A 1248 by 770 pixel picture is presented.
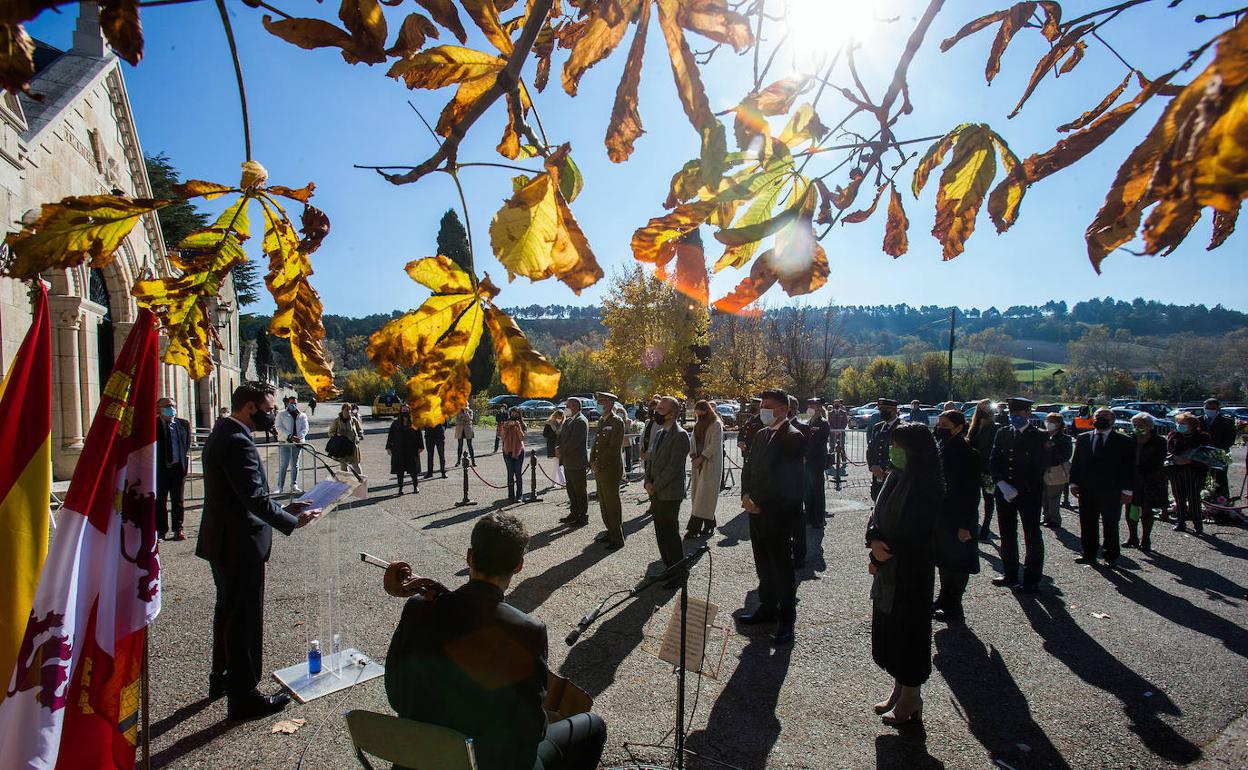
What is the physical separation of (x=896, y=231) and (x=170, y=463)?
912 cm

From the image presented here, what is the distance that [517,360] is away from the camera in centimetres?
114

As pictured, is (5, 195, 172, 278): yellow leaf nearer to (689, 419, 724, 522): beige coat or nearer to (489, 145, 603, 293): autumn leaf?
(489, 145, 603, 293): autumn leaf

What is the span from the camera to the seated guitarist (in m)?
2.03

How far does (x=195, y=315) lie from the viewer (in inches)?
54.6

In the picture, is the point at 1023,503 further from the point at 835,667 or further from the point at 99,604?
the point at 99,604

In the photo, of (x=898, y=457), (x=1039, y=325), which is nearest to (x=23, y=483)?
(x=898, y=457)

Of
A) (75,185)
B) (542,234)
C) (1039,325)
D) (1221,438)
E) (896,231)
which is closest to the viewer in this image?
(542,234)

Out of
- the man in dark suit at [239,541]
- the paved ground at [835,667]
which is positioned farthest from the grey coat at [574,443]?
the man in dark suit at [239,541]

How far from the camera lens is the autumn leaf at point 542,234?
40.1 inches

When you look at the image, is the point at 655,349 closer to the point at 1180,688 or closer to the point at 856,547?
the point at 856,547

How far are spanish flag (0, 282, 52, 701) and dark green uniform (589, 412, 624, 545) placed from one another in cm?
576

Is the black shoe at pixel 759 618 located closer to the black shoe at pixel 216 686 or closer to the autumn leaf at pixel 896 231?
the black shoe at pixel 216 686

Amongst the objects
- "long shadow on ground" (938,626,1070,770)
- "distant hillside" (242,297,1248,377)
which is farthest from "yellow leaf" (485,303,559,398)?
"distant hillside" (242,297,1248,377)

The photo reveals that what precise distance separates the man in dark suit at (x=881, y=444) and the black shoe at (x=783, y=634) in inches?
151
